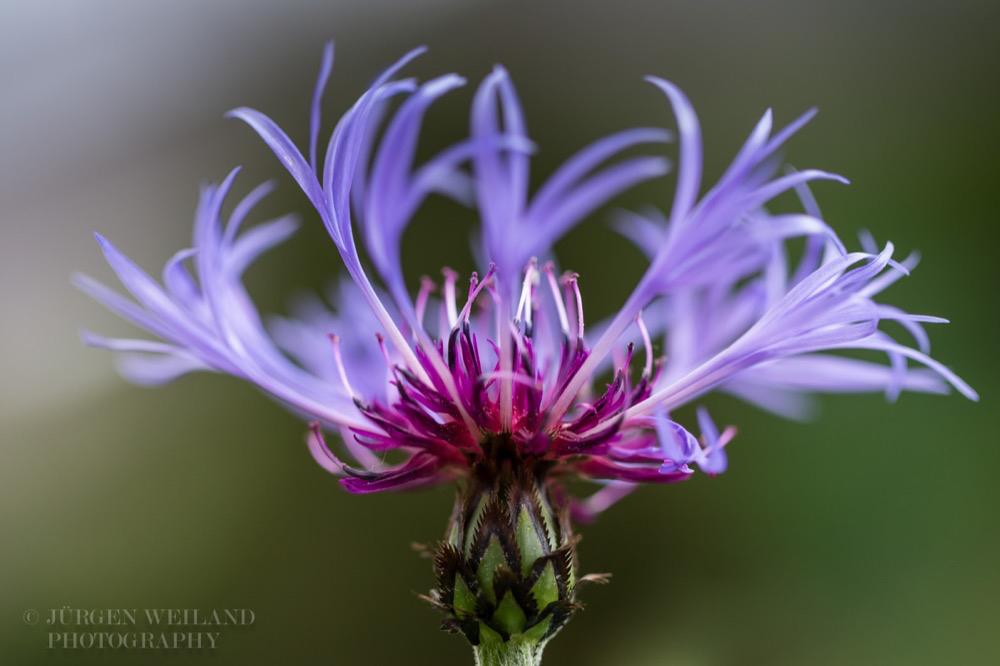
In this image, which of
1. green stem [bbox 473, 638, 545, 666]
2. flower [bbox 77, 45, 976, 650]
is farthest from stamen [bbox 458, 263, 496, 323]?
green stem [bbox 473, 638, 545, 666]

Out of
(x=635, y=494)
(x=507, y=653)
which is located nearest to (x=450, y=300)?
(x=507, y=653)

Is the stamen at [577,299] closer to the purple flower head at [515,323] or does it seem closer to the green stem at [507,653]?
the purple flower head at [515,323]

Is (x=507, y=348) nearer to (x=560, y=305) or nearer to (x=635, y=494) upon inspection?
(x=560, y=305)

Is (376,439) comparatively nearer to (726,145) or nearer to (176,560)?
(176,560)

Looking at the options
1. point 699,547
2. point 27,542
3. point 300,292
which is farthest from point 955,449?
point 27,542

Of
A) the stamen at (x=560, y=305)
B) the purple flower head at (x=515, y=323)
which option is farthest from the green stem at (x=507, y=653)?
the stamen at (x=560, y=305)

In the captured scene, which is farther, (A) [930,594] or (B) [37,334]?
(B) [37,334]
